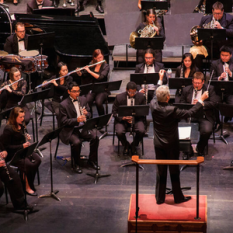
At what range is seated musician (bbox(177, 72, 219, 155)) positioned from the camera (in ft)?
25.3

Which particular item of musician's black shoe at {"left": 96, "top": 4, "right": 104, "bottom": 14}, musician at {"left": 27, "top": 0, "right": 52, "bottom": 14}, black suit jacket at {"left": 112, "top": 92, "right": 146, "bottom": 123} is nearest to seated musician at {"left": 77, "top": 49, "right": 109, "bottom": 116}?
black suit jacket at {"left": 112, "top": 92, "right": 146, "bottom": 123}

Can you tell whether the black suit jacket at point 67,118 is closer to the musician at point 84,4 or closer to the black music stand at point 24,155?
the black music stand at point 24,155

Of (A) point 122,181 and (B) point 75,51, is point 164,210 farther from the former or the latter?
(B) point 75,51

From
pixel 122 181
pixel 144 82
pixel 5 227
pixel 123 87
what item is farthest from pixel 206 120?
pixel 5 227

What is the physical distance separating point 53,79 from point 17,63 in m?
0.92

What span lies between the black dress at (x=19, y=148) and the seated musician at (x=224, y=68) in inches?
138

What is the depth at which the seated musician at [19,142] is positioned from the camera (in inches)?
265

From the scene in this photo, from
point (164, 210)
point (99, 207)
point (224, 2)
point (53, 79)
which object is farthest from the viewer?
point (224, 2)

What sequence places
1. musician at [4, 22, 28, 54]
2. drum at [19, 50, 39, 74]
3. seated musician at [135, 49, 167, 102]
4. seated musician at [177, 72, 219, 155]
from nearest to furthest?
seated musician at [177, 72, 219, 155]
seated musician at [135, 49, 167, 102]
drum at [19, 50, 39, 74]
musician at [4, 22, 28, 54]

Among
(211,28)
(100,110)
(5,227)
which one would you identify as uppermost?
(211,28)

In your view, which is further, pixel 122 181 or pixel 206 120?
pixel 206 120

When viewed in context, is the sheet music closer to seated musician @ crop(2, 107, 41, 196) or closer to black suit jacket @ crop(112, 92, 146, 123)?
black suit jacket @ crop(112, 92, 146, 123)

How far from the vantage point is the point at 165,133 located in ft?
19.1

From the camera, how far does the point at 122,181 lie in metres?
7.15
